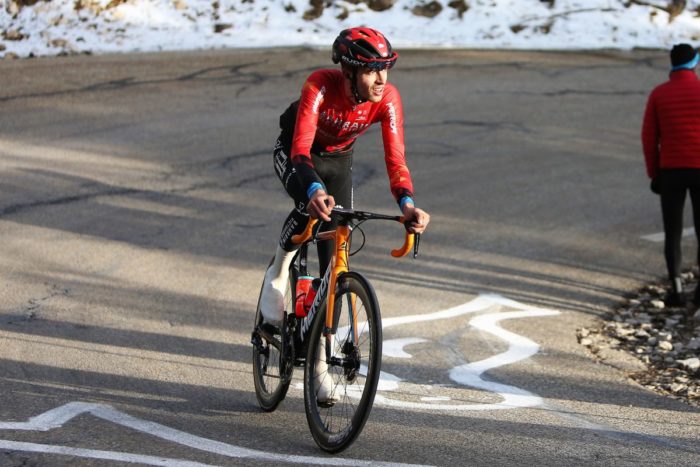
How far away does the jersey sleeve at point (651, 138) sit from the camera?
841 centimetres

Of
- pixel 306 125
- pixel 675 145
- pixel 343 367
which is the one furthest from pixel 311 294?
pixel 675 145

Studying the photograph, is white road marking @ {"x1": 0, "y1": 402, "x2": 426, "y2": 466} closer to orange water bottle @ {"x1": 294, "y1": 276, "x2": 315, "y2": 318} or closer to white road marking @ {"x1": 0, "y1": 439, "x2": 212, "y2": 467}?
white road marking @ {"x1": 0, "y1": 439, "x2": 212, "y2": 467}

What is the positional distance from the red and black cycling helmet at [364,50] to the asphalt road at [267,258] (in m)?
1.82

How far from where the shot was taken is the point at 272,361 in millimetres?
5844

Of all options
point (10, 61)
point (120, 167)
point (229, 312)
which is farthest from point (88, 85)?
point (229, 312)

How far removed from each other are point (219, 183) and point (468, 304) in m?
3.77

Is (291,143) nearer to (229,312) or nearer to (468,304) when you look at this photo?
(229,312)

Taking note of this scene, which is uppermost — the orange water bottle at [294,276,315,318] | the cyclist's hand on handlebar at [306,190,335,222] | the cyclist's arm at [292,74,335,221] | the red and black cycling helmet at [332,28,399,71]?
the red and black cycling helmet at [332,28,399,71]

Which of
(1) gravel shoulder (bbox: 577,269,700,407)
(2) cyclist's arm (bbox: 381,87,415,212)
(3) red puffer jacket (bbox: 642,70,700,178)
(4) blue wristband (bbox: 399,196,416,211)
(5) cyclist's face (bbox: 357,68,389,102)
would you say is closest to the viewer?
(4) blue wristband (bbox: 399,196,416,211)

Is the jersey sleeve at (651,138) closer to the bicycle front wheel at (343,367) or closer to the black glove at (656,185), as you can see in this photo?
the black glove at (656,185)

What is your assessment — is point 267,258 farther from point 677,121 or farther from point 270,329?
point 677,121

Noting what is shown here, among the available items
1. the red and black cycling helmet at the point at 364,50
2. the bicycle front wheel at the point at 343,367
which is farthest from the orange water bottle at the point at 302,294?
the red and black cycling helmet at the point at 364,50

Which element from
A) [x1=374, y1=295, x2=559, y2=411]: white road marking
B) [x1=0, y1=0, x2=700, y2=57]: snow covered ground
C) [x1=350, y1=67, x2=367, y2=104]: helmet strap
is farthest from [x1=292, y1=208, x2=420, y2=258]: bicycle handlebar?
[x1=0, y1=0, x2=700, y2=57]: snow covered ground

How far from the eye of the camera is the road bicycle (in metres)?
4.77
